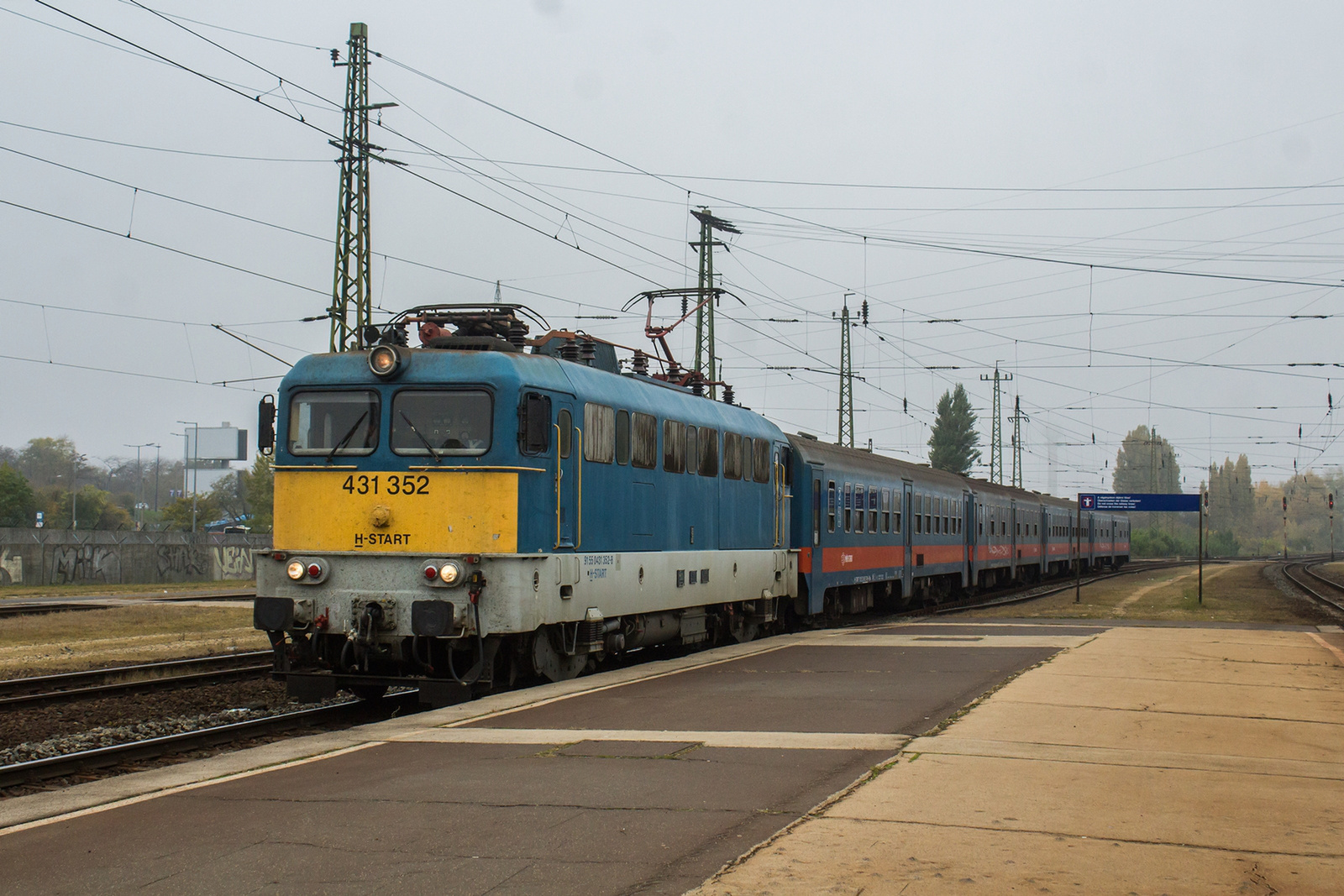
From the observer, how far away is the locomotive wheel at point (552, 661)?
12625 millimetres

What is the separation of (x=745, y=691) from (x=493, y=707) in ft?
8.44

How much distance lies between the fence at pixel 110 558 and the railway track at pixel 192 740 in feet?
104

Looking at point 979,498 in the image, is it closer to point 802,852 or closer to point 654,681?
point 654,681

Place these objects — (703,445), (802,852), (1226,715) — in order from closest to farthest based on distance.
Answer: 1. (802,852)
2. (1226,715)
3. (703,445)

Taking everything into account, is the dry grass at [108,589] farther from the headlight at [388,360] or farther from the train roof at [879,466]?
the headlight at [388,360]

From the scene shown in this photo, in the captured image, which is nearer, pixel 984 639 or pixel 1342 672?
pixel 1342 672

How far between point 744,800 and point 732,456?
11.1m

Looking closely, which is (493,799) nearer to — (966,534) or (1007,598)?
(966,534)

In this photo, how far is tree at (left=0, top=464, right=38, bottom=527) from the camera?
237 ft

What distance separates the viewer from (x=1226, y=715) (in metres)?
10.8

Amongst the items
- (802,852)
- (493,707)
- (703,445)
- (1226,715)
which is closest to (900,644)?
(703,445)

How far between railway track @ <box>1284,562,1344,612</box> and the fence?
35.9m

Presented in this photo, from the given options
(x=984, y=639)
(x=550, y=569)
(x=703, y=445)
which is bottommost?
(x=984, y=639)

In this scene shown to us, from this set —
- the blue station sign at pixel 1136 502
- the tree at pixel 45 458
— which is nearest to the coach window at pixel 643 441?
the blue station sign at pixel 1136 502
